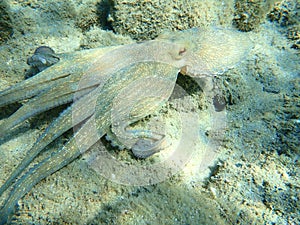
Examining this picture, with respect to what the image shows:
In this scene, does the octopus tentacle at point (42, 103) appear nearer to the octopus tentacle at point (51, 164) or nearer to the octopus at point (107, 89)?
the octopus at point (107, 89)

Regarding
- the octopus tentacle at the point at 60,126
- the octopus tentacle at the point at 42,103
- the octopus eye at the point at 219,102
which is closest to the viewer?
the octopus tentacle at the point at 60,126

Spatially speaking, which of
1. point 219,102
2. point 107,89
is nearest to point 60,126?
point 107,89

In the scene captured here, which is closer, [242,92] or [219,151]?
[219,151]

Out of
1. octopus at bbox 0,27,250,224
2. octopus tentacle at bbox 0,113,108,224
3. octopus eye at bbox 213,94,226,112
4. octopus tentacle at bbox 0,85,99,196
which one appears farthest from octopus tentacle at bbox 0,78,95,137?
octopus eye at bbox 213,94,226,112


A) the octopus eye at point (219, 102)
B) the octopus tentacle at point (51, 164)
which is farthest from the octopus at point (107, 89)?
the octopus eye at point (219, 102)

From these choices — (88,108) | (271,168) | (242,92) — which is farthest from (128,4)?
(271,168)

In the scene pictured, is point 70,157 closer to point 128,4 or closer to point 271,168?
point 271,168

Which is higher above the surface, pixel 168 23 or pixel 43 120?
pixel 168 23

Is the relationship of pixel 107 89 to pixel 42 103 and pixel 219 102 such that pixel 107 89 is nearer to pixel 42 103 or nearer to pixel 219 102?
pixel 42 103
